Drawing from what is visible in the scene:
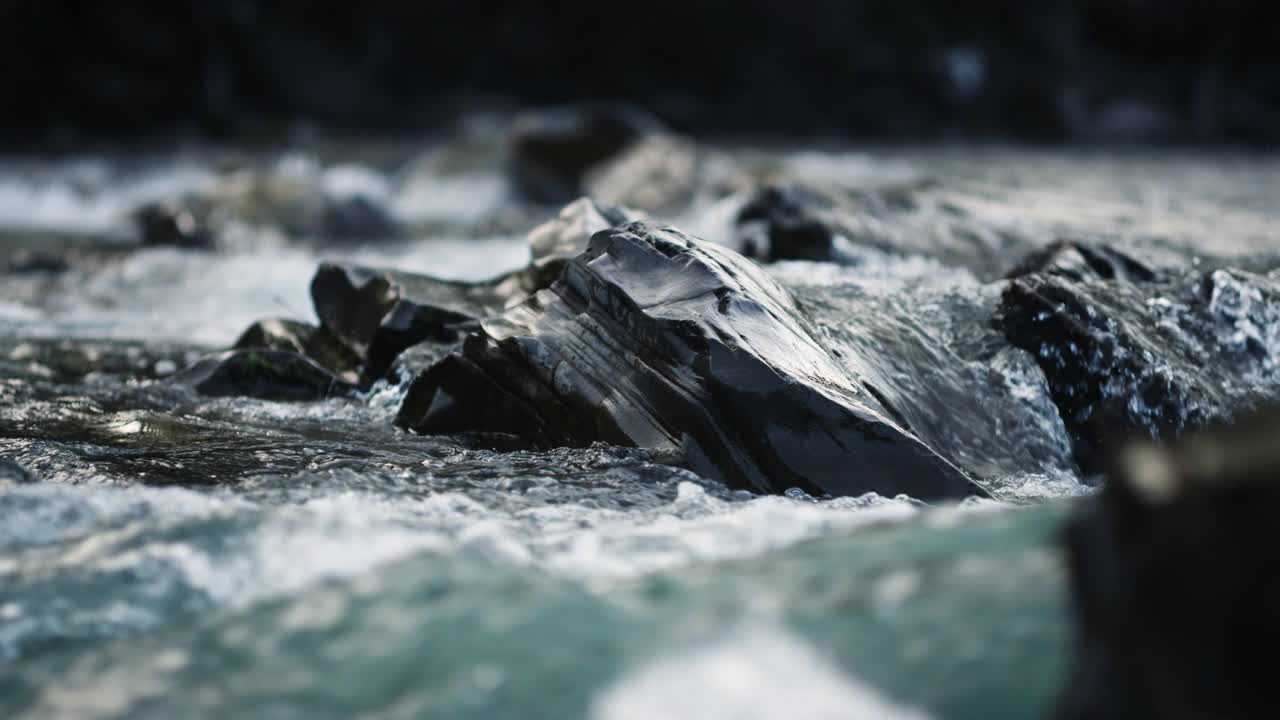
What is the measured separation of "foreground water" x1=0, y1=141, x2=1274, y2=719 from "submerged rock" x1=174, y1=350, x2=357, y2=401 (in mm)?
147

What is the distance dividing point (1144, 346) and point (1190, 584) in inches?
126

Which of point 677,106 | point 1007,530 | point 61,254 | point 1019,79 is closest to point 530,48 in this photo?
point 677,106

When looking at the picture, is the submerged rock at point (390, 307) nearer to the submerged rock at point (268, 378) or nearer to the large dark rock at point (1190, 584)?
the submerged rock at point (268, 378)

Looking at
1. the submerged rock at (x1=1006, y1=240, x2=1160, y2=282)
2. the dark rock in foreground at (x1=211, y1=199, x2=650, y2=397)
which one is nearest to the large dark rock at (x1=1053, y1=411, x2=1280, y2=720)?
the dark rock in foreground at (x1=211, y1=199, x2=650, y2=397)

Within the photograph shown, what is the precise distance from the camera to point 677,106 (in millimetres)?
32688

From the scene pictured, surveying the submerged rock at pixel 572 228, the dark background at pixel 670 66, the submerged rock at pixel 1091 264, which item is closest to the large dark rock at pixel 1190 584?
the submerged rock at pixel 572 228

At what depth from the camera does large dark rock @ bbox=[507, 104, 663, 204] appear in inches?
577

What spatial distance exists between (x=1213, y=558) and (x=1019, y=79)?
3822 cm

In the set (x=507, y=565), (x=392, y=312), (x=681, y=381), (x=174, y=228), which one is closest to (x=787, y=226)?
(x=392, y=312)

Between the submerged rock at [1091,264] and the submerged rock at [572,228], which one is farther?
the submerged rock at [1091,264]

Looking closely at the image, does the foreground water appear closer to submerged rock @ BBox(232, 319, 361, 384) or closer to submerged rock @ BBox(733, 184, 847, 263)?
submerged rock @ BBox(232, 319, 361, 384)

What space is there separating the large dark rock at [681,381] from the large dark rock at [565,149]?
10.6m

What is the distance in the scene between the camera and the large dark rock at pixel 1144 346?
4184mm

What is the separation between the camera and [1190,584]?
1.37 meters
